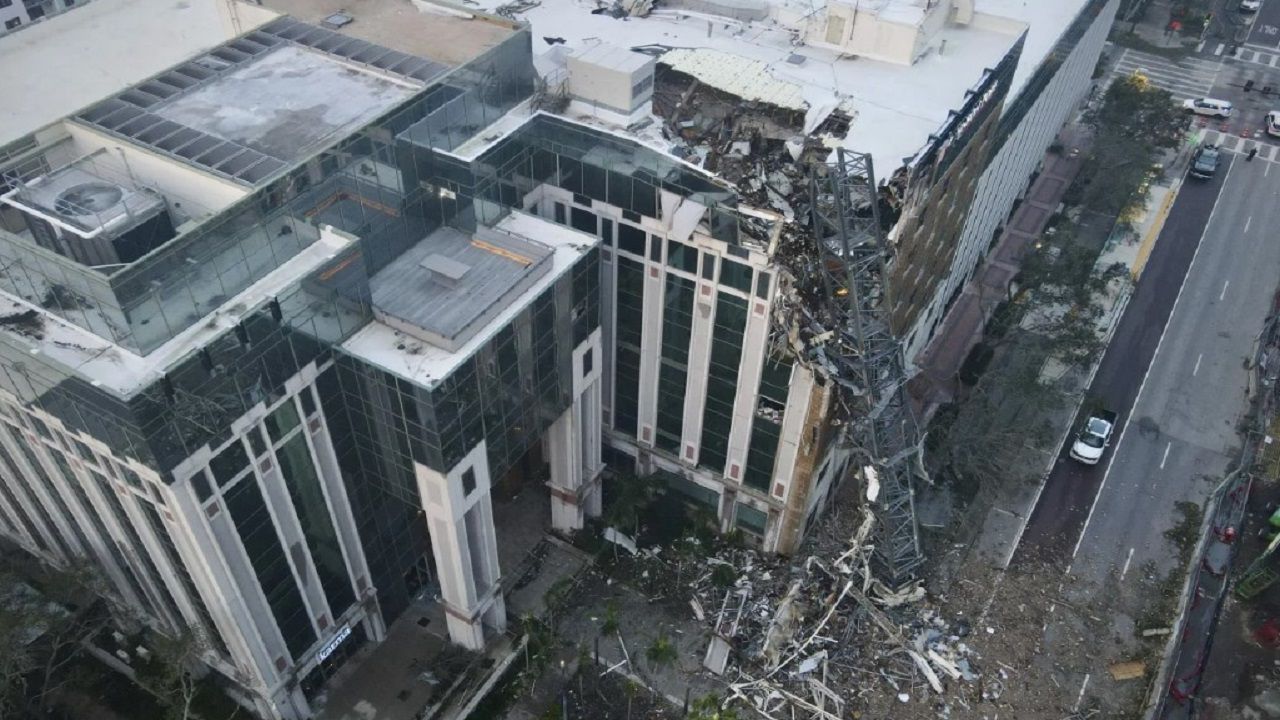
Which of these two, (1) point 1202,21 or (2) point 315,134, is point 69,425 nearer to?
(2) point 315,134

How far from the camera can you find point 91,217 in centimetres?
4316

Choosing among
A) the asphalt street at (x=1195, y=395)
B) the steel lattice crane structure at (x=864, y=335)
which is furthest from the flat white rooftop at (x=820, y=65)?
the asphalt street at (x=1195, y=395)

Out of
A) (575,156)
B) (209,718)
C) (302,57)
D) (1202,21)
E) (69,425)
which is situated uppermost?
(302,57)

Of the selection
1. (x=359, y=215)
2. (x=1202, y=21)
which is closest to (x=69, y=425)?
(x=359, y=215)

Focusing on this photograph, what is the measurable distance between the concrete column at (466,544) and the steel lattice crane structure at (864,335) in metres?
20.8

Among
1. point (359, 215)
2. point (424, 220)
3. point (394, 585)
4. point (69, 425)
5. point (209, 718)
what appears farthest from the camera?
point (394, 585)

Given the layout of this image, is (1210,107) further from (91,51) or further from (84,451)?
(84,451)

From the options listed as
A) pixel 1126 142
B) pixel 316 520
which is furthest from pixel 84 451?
pixel 1126 142

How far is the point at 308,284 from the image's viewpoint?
1713 inches

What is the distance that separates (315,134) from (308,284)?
10.7 meters

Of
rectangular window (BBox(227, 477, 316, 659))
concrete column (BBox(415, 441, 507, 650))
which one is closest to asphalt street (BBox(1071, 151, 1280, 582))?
concrete column (BBox(415, 441, 507, 650))

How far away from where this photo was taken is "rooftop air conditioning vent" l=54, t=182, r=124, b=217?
4353 cm

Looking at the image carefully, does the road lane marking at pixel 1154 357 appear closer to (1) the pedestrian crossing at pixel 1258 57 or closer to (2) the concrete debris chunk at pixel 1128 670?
(2) the concrete debris chunk at pixel 1128 670

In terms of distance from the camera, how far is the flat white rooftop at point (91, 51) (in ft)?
183
